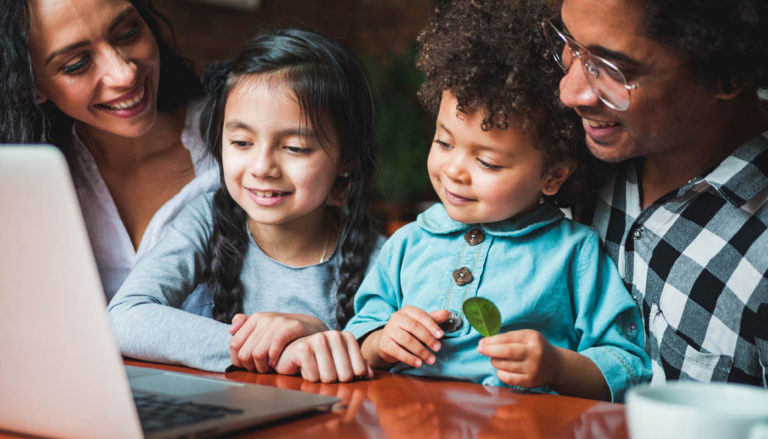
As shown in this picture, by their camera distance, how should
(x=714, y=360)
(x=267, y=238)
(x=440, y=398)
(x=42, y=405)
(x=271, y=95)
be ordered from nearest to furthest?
(x=42, y=405)
(x=440, y=398)
(x=714, y=360)
(x=271, y=95)
(x=267, y=238)

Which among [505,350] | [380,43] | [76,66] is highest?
[380,43]

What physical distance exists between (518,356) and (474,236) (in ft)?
0.96

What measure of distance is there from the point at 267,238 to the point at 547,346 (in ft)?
2.32

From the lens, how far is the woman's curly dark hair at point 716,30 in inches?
38.3

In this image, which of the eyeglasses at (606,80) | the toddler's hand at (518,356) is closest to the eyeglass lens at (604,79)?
the eyeglasses at (606,80)

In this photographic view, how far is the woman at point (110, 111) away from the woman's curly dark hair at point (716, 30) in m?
1.02

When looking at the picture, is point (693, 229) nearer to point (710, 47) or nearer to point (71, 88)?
point (710, 47)

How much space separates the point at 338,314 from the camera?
149cm

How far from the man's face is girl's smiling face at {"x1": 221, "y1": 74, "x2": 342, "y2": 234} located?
0.53m

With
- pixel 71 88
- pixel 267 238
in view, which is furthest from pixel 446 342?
pixel 71 88

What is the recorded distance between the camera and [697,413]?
501 mm

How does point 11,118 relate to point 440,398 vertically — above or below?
above

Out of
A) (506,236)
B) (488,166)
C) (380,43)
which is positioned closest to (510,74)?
(488,166)

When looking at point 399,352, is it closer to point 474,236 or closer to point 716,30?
point 474,236
